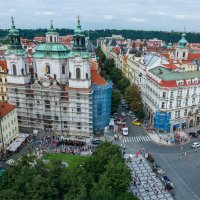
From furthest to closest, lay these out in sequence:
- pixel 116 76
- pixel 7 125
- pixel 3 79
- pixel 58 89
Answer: pixel 116 76 < pixel 3 79 < pixel 58 89 < pixel 7 125

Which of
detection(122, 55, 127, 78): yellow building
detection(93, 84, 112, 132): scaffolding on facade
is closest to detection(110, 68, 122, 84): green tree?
detection(122, 55, 127, 78): yellow building

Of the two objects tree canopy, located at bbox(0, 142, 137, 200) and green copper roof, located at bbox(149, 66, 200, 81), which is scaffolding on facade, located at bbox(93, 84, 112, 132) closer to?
green copper roof, located at bbox(149, 66, 200, 81)

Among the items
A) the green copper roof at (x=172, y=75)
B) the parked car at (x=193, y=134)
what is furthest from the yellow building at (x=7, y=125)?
the parked car at (x=193, y=134)

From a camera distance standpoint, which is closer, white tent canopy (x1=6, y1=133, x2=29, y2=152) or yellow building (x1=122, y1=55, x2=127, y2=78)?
white tent canopy (x1=6, y1=133, x2=29, y2=152)

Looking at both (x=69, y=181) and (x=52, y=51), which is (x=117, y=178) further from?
(x=52, y=51)

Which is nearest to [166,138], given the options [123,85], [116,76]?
[123,85]

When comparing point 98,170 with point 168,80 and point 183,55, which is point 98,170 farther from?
point 183,55
